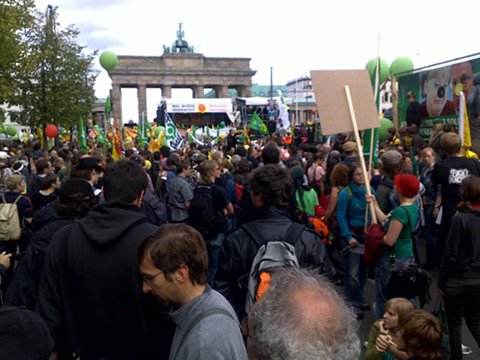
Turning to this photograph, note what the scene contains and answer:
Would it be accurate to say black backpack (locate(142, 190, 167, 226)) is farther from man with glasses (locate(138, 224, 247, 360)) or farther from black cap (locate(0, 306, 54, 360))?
black cap (locate(0, 306, 54, 360))

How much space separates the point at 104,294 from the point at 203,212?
3.72 metres

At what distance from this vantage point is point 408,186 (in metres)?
4.27

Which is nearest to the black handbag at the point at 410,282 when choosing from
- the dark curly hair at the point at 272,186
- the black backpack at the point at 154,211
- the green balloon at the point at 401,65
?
the dark curly hair at the point at 272,186

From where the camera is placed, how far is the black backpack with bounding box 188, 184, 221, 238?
635cm

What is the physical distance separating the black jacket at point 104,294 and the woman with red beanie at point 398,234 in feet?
7.75

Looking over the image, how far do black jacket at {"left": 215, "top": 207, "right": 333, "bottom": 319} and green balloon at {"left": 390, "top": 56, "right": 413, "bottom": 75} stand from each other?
14.4 metres

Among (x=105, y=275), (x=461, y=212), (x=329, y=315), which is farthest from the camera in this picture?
(x=461, y=212)

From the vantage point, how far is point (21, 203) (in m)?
6.23

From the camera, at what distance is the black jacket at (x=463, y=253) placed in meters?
4.05

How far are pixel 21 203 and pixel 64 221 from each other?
3249 millimetres

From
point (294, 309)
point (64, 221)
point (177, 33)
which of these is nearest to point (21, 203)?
point (64, 221)

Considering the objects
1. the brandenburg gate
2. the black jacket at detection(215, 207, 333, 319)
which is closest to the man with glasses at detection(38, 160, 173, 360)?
the black jacket at detection(215, 207, 333, 319)

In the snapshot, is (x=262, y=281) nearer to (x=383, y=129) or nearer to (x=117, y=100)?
(x=383, y=129)

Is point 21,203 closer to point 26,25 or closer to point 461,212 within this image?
point 461,212
